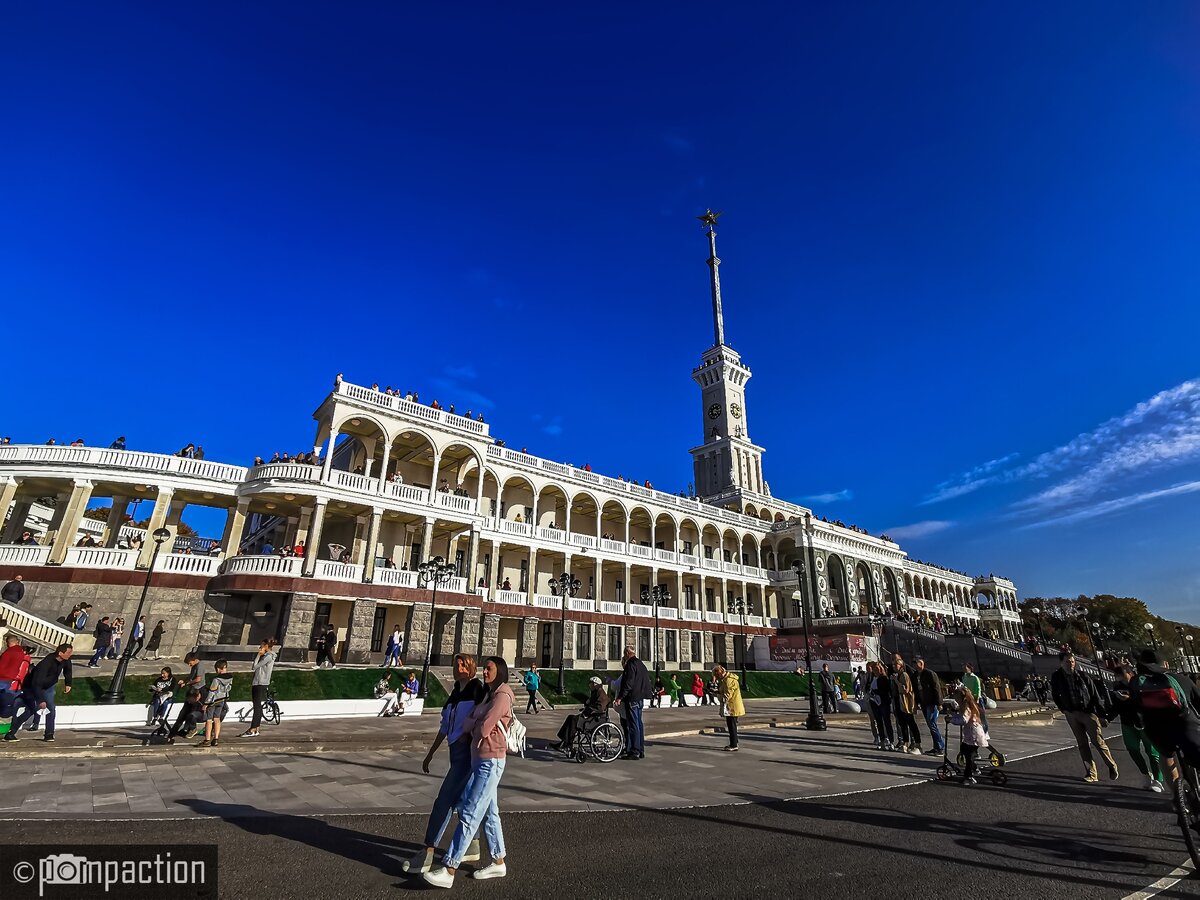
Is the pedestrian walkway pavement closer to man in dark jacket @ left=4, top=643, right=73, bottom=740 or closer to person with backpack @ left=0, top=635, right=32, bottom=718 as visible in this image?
man in dark jacket @ left=4, top=643, right=73, bottom=740

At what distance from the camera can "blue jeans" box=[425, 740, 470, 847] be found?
502cm

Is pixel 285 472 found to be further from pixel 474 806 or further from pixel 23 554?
pixel 474 806

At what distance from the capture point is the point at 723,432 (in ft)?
206

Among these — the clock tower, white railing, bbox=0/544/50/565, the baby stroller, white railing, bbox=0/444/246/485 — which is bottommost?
the baby stroller

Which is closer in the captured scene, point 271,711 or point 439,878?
point 439,878

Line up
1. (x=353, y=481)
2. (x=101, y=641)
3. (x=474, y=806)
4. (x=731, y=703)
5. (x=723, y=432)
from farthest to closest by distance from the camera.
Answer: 1. (x=723, y=432)
2. (x=353, y=481)
3. (x=101, y=641)
4. (x=731, y=703)
5. (x=474, y=806)

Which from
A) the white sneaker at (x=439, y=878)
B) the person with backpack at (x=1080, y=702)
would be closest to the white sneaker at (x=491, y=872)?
the white sneaker at (x=439, y=878)

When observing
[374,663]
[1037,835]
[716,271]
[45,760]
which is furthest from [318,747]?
[716,271]

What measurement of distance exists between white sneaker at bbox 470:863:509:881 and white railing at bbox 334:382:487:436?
27158 millimetres

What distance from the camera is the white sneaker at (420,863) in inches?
188

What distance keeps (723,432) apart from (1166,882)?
192 feet

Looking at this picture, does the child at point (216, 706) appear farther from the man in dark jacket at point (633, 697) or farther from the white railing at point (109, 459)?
the white railing at point (109, 459)

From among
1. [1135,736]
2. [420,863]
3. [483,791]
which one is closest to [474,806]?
[483,791]

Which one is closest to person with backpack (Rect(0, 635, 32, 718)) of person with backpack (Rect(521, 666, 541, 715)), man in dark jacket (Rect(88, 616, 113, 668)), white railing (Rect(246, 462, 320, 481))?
man in dark jacket (Rect(88, 616, 113, 668))
